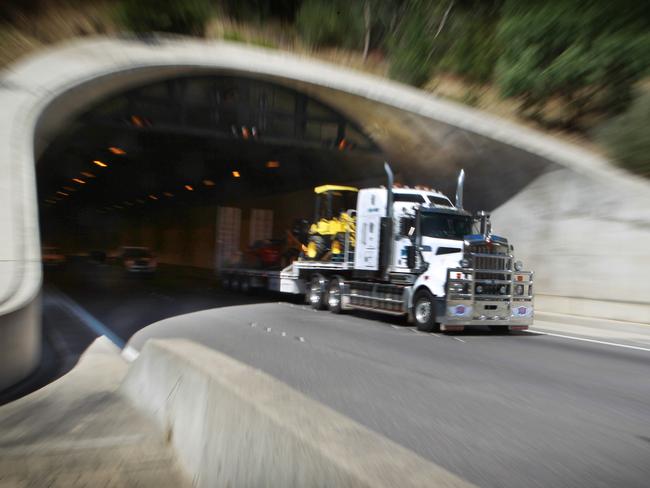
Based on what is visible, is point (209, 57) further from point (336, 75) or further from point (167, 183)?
point (167, 183)

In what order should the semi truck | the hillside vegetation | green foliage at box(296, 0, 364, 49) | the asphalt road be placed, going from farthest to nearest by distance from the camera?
green foliage at box(296, 0, 364, 49) < the hillside vegetation < the semi truck < the asphalt road

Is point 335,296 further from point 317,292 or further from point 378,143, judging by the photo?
point 378,143

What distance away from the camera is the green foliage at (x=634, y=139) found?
2034cm

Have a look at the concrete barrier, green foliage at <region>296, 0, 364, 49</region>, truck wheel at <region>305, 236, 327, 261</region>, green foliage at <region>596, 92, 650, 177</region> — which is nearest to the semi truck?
truck wheel at <region>305, 236, 327, 261</region>

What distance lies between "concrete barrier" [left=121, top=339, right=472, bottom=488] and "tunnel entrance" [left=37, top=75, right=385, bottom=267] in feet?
77.3

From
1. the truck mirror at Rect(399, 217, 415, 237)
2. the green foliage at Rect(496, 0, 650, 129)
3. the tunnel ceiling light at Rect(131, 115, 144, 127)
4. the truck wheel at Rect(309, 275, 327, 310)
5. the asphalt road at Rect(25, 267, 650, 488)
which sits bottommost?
the asphalt road at Rect(25, 267, 650, 488)

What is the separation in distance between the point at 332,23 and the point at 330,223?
16783mm

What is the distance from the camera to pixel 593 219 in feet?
61.7

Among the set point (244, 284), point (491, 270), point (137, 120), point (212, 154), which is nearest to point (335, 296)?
point (491, 270)

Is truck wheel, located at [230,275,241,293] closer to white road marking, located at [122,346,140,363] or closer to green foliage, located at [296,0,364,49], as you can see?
green foliage, located at [296,0,364,49]

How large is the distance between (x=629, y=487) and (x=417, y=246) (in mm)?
12404

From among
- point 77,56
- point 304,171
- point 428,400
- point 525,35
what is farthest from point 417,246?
point 304,171

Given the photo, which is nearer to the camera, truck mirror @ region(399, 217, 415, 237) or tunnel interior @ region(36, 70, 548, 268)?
truck mirror @ region(399, 217, 415, 237)

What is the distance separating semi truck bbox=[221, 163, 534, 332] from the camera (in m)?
15.8
